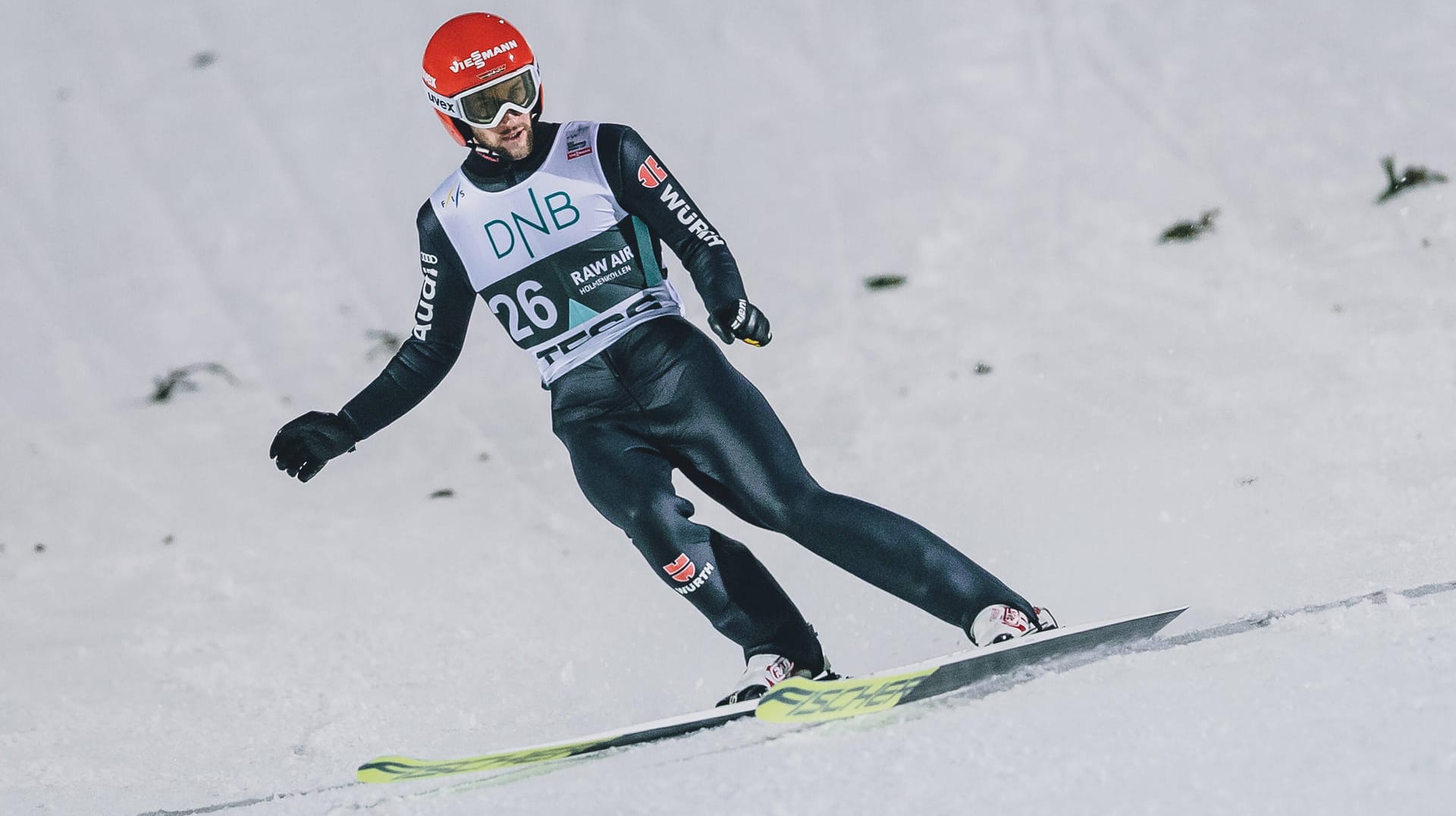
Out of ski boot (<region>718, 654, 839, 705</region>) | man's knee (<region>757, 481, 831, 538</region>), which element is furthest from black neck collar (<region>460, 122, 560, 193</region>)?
ski boot (<region>718, 654, 839, 705</region>)

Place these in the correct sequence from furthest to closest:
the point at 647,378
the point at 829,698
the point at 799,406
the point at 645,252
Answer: the point at 799,406
the point at 645,252
the point at 647,378
the point at 829,698

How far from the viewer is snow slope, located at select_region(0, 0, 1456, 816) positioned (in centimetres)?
274

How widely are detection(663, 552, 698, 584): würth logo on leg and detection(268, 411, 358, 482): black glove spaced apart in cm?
84

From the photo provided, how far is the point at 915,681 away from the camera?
287 cm

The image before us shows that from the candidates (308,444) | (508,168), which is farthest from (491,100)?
(308,444)

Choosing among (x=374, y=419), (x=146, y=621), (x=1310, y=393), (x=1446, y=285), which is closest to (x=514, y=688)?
(x=374, y=419)

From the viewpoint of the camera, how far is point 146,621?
4570 millimetres

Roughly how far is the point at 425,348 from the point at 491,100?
2.17 ft

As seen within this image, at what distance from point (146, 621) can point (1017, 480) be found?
2.91 metres

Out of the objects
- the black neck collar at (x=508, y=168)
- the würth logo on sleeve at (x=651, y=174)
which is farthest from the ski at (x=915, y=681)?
the black neck collar at (x=508, y=168)

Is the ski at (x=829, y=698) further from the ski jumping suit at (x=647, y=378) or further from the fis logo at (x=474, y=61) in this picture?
the fis logo at (x=474, y=61)

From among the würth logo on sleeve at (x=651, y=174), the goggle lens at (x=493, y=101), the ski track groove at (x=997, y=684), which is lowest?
the ski track groove at (x=997, y=684)

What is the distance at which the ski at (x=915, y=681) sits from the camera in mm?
2814

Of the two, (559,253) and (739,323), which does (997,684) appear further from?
(559,253)
